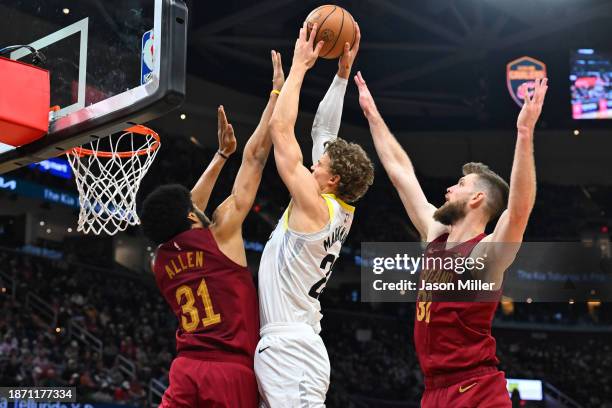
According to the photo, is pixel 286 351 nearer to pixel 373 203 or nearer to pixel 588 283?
pixel 373 203

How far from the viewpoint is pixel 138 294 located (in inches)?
707

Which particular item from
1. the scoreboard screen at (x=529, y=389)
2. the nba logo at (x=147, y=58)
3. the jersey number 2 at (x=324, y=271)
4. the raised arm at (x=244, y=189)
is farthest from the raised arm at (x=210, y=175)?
the scoreboard screen at (x=529, y=389)

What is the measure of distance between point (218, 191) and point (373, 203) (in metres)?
5.15

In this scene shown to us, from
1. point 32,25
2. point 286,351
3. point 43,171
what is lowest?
point 286,351

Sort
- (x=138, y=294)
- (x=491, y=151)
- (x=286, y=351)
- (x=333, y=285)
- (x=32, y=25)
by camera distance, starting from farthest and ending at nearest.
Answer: (x=333, y=285) < (x=491, y=151) < (x=138, y=294) < (x=32, y=25) < (x=286, y=351)

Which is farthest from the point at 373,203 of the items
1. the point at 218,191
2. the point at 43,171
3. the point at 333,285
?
the point at 43,171

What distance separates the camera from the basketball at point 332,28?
414cm

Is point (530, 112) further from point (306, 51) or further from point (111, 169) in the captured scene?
point (111, 169)

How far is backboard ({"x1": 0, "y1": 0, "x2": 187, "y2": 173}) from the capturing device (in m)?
3.69

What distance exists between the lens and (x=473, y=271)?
355cm

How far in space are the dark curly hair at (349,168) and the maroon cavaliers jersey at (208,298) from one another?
0.64 meters

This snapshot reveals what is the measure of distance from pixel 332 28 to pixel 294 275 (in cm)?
141

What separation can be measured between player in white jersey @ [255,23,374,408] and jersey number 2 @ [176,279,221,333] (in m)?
0.24

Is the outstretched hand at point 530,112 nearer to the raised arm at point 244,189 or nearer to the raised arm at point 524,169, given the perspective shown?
the raised arm at point 524,169
